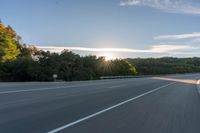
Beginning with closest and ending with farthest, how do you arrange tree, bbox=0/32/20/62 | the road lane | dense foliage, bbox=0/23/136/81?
the road lane
dense foliage, bbox=0/23/136/81
tree, bbox=0/32/20/62

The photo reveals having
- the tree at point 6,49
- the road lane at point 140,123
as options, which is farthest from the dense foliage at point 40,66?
the road lane at point 140,123

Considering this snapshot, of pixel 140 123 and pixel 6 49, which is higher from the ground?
pixel 6 49

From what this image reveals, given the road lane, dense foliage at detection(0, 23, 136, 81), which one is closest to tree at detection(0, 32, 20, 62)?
dense foliage at detection(0, 23, 136, 81)

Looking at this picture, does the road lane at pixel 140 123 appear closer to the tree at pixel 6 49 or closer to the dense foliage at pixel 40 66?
the dense foliage at pixel 40 66

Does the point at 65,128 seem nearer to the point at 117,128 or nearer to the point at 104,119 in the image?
the point at 117,128

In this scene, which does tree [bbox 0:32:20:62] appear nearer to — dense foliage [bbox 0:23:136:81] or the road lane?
dense foliage [bbox 0:23:136:81]

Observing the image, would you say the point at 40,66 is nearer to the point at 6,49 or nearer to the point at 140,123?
the point at 6,49

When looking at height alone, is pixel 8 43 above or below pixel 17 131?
above

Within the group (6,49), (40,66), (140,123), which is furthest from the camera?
(6,49)

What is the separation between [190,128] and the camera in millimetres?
11125

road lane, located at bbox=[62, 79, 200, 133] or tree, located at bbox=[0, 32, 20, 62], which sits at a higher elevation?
tree, located at bbox=[0, 32, 20, 62]

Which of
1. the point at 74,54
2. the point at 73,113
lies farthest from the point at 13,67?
the point at 73,113

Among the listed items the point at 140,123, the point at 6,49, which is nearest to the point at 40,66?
the point at 6,49

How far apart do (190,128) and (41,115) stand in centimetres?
483
